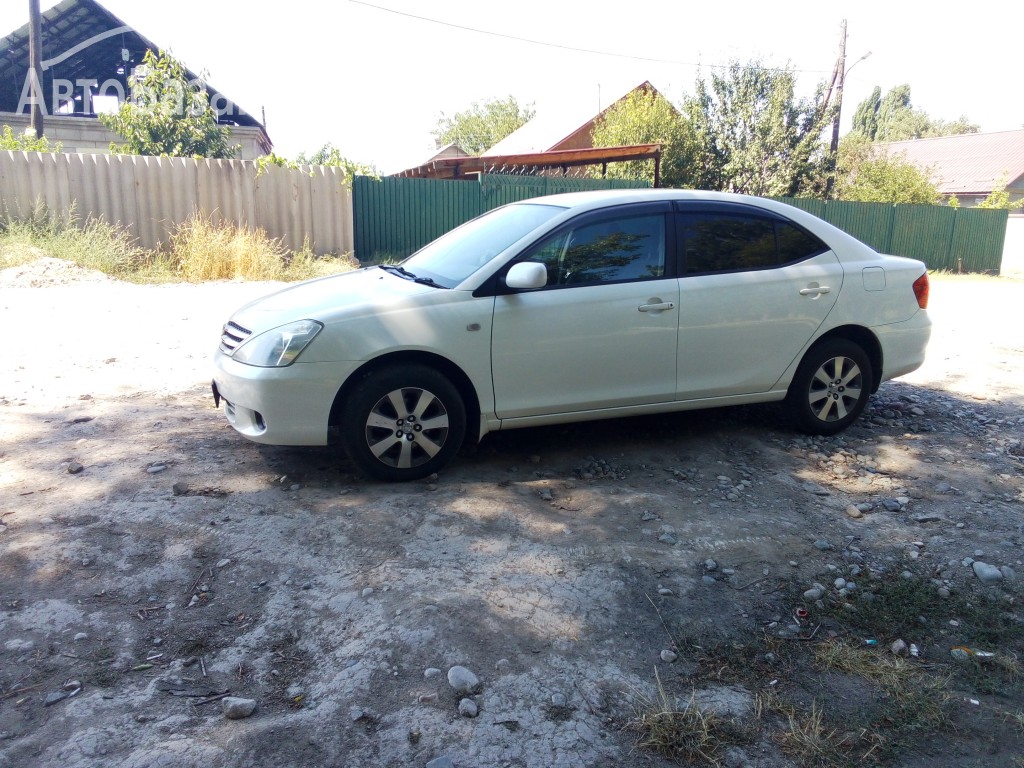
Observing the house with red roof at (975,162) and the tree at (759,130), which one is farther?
the house with red roof at (975,162)

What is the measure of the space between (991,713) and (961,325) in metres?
9.67

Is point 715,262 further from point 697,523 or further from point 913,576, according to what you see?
point 913,576

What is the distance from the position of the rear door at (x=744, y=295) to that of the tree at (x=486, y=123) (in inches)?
2306

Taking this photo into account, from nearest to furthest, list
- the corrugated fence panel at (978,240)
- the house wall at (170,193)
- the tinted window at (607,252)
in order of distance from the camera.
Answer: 1. the tinted window at (607,252)
2. the house wall at (170,193)
3. the corrugated fence panel at (978,240)

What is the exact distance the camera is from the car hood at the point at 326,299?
4.69 metres

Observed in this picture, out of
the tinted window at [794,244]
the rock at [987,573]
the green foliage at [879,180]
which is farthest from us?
the green foliage at [879,180]

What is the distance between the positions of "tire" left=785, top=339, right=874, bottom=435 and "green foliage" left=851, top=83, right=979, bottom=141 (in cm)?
7974

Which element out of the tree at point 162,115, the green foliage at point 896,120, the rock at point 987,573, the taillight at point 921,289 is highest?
the green foliage at point 896,120

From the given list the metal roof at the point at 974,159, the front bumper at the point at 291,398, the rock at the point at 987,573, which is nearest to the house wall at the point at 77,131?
the front bumper at the point at 291,398

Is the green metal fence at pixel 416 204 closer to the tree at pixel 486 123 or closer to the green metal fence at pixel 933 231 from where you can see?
the green metal fence at pixel 933 231

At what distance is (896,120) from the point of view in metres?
77.9

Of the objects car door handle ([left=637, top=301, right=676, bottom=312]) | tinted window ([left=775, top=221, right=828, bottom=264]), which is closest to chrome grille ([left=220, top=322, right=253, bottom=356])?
car door handle ([left=637, top=301, right=676, bottom=312])

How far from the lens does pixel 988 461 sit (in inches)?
214

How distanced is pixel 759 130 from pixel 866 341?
21.8m
